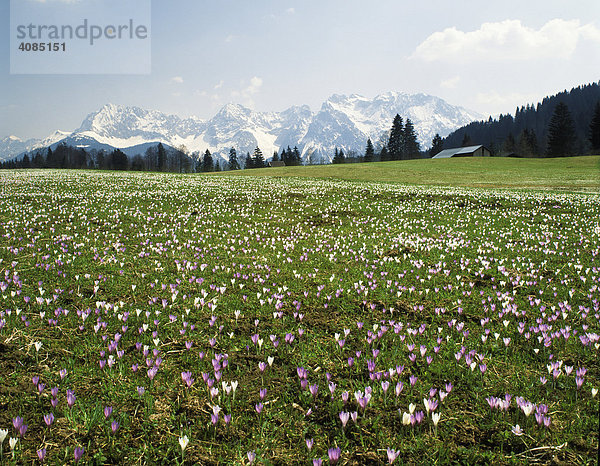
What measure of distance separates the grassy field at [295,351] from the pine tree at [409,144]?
415ft

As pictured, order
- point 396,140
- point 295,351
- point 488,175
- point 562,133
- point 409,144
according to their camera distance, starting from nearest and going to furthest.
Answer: point 295,351
point 488,175
point 562,133
point 396,140
point 409,144

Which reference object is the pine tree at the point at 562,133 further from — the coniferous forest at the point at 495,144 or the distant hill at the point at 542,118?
the distant hill at the point at 542,118

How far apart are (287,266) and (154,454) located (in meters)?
5.28

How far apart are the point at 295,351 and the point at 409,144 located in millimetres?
134723

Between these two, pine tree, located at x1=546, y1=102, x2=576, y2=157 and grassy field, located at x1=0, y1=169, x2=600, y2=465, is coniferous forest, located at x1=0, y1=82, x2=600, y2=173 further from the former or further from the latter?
grassy field, located at x1=0, y1=169, x2=600, y2=465

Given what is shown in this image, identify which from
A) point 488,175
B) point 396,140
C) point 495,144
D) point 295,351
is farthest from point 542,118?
point 295,351

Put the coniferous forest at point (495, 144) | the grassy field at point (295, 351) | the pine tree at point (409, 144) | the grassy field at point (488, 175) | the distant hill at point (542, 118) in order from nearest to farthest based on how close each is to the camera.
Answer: the grassy field at point (295, 351) → the grassy field at point (488, 175) → the coniferous forest at point (495, 144) → the pine tree at point (409, 144) → the distant hill at point (542, 118)

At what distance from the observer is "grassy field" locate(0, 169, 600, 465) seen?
2820 millimetres

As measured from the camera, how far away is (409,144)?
126625mm

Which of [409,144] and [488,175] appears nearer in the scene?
[488,175]

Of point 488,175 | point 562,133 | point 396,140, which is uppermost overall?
point 396,140

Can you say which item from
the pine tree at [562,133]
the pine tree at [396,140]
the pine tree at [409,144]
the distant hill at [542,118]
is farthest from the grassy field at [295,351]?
the distant hill at [542,118]

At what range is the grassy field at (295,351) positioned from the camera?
2820 millimetres

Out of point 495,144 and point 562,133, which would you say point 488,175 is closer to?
point 562,133
